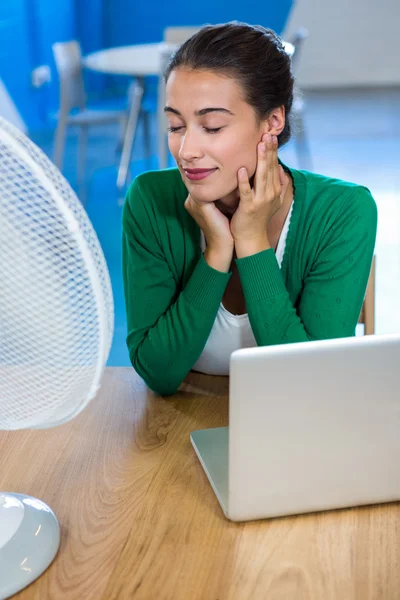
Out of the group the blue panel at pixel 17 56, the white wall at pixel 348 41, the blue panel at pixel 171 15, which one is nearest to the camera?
the blue panel at pixel 17 56

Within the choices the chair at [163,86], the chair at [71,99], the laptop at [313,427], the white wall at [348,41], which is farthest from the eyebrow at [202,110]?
the white wall at [348,41]

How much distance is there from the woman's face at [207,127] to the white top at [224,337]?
20cm

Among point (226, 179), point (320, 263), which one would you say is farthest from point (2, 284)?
point (320, 263)

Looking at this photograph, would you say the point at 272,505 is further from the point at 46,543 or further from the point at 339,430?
the point at 46,543

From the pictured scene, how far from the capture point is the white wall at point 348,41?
766 cm

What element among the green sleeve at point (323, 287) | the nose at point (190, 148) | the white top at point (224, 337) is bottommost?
the white top at point (224, 337)

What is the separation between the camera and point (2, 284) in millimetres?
714

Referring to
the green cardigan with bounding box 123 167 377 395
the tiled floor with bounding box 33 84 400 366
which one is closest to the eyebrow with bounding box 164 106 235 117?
the green cardigan with bounding box 123 167 377 395

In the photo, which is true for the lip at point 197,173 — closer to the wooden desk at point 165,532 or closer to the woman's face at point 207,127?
the woman's face at point 207,127

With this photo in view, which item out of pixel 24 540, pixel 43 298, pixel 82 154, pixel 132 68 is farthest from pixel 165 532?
pixel 82 154

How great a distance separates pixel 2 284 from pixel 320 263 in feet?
2.41

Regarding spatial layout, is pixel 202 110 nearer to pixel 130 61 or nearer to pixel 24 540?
pixel 24 540

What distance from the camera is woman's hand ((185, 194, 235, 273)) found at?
1.31 meters

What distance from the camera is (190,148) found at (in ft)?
3.91
